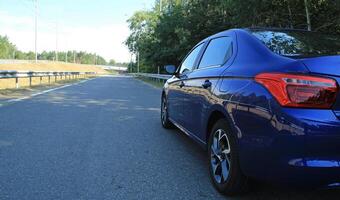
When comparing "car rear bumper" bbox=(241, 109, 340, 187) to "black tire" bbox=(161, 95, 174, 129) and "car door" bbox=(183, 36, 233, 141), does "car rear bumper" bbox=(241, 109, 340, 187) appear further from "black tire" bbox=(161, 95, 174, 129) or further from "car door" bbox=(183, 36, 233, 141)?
"black tire" bbox=(161, 95, 174, 129)

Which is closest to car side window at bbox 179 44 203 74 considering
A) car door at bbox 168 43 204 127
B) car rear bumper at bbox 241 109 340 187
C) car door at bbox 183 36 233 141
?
car door at bbox 168 43 204 127

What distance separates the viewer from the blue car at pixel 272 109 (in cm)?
310

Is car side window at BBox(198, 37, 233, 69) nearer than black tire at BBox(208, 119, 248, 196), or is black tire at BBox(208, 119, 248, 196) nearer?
black tire at BBox(208, 119, 248, 196)

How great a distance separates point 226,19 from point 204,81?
21.8 m

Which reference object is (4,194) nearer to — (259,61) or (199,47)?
(259,61)

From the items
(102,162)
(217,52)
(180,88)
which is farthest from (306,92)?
(180,88)

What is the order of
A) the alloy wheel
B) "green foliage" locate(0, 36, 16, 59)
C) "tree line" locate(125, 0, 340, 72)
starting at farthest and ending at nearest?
"green foliage" locate(0, 36, 16, 59)
"tree line" locate(125, 0, 340, 72)
the alloy wheel

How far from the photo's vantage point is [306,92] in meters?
3.16

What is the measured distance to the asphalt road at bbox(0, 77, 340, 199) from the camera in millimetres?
4117

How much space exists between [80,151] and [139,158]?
3.06ft

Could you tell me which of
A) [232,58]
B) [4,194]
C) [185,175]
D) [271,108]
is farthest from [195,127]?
[4,194]

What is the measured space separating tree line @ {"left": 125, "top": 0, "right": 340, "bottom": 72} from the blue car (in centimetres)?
837

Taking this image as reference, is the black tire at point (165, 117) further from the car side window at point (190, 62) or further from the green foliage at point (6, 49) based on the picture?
the green foliage at point (6, 49)

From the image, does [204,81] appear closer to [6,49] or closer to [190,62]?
[190,62]
